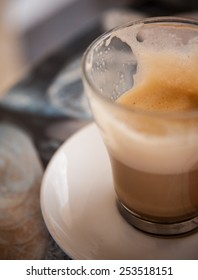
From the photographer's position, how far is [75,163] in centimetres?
66

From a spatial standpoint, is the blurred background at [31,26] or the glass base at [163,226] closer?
the glass base at [163,226]

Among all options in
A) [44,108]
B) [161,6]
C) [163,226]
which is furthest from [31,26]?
[163,226]

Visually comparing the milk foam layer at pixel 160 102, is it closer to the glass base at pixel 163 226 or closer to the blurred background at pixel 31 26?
the glass base at pixel 163 226

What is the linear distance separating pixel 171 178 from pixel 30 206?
221 mm

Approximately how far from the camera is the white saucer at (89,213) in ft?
1.76

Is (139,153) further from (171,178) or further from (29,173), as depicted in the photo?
(29,173)

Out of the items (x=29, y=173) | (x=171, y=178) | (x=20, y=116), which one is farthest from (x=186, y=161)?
(x=20, y=116)

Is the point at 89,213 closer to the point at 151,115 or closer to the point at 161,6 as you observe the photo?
the point at 151,115

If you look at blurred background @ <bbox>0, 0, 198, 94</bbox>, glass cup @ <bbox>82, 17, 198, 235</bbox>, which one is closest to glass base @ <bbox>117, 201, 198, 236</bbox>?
glass cup @ <bbox>82, 17, 198, 235</bbox>

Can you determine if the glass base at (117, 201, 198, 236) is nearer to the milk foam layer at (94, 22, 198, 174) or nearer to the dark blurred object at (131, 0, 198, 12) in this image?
the milk foam layer at (94, 22, 198, 174)

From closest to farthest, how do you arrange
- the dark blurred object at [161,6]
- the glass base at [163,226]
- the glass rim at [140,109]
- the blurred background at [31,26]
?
the glass rim at [140,109], the glass base at [163,226], the dark blurred object at [161,6], the blurred background at [31,26]

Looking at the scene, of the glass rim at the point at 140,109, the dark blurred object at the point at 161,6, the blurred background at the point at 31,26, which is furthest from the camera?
the blurred background at the point at 31,26

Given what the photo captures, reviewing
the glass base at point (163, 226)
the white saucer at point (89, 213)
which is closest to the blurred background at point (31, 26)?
the white saucer at point (89, 213)

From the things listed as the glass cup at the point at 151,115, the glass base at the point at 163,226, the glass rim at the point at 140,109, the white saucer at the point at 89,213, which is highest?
the glass rim at the point at 140,109
